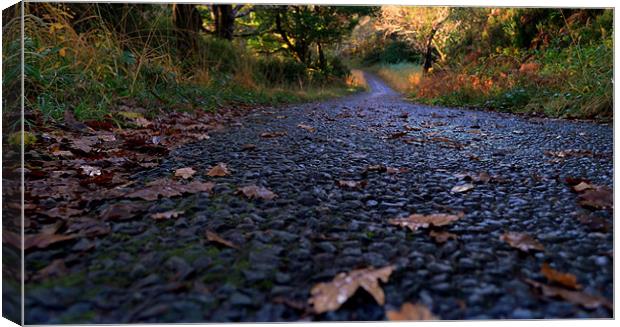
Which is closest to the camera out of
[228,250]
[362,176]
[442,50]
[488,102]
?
[228,250]

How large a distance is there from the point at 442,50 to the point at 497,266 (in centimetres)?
1530

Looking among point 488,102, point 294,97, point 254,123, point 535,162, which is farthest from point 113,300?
point 294,97

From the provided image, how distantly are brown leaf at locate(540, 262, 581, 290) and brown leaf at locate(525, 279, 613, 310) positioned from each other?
0.9 inches

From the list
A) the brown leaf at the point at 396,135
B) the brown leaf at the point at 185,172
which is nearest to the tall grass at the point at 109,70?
the brown leaf at the point at 185,172

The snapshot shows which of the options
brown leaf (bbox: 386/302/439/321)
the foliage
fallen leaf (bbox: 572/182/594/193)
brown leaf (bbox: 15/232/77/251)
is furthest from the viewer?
the foliage

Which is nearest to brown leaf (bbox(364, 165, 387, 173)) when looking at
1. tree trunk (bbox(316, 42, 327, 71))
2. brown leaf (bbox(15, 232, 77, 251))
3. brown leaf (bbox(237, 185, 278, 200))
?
brown leaf (bbox(237, 185, 278, 200))

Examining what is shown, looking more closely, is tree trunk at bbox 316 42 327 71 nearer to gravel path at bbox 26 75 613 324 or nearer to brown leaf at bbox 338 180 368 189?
gravel path at bbox 26 75 613 324

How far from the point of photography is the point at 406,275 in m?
A: 0.90

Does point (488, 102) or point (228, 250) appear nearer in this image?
point (228, 250)

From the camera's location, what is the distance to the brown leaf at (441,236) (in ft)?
3.56

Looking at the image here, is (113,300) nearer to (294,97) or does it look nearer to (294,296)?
(294,296)

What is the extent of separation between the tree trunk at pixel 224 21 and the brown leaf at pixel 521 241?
30.7ft

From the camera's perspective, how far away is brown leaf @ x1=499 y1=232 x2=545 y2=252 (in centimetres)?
104

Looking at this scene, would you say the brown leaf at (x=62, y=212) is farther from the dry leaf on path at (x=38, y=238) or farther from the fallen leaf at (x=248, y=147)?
the fallen leaf at (x=248, y=147)
